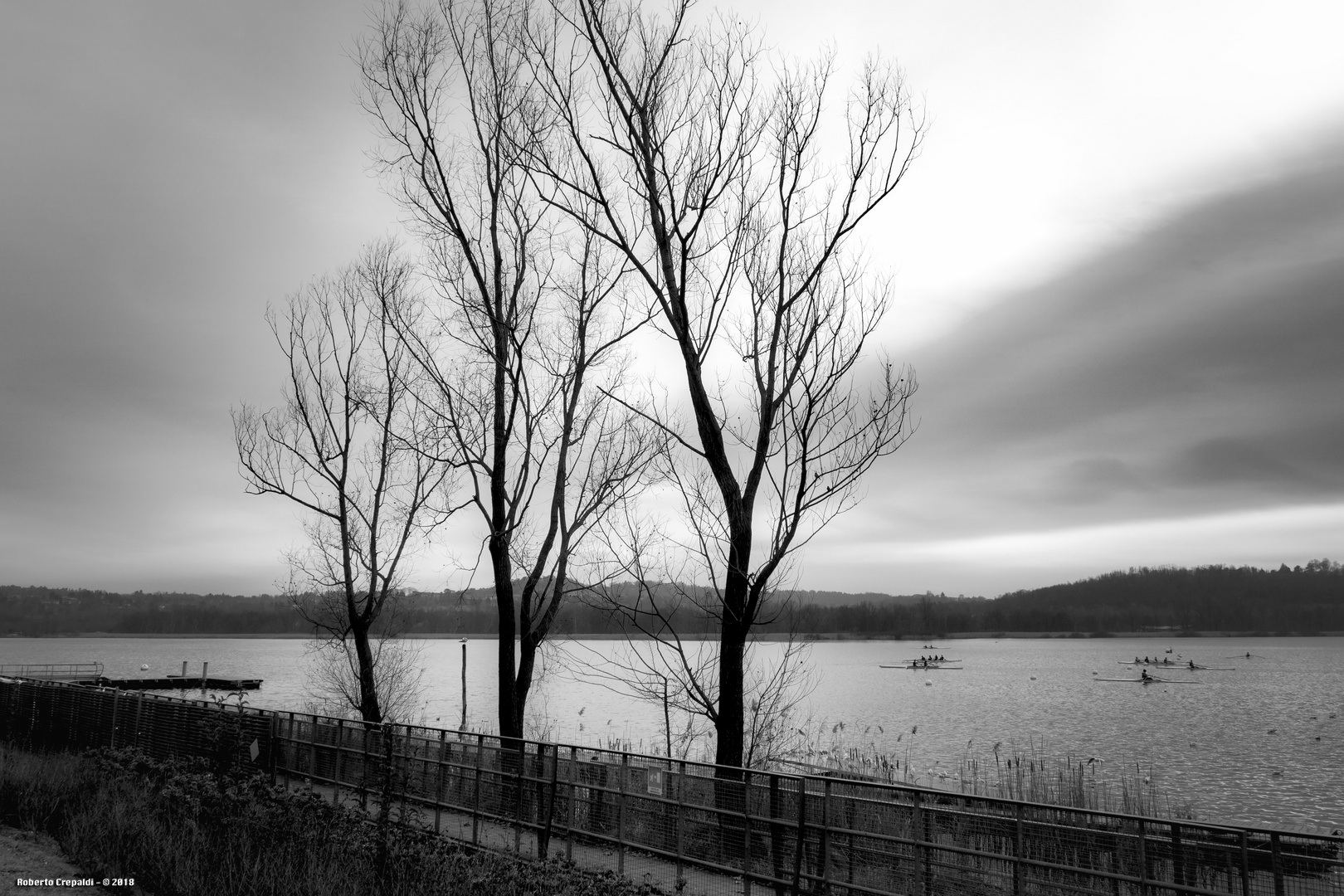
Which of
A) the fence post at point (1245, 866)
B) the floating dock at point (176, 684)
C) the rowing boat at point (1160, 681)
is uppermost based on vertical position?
the fence post at point (1245, 866)

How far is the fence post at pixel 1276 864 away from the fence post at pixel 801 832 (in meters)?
3.83

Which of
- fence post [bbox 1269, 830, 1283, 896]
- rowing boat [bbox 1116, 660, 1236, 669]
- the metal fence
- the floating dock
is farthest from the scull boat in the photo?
fence post [bbox 1269, 830, 1283, 896]

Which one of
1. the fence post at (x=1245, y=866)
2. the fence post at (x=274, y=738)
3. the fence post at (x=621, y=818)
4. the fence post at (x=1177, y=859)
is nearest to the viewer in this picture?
the fence post at (x=1245, y=866)

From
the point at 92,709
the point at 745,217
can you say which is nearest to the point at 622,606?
the point at 745,217

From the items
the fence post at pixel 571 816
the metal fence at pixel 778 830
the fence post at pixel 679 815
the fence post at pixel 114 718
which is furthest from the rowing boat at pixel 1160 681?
the fence post at pixel 679 815

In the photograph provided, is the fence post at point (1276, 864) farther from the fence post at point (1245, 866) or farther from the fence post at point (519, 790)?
the fence post at point (519, 790)

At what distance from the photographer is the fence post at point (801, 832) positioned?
8852 mm

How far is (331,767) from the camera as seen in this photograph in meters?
15.7

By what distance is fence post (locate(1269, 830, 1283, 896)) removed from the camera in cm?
650

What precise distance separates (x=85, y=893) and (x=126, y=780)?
6.03 m

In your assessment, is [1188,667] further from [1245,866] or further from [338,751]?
[1245,866]

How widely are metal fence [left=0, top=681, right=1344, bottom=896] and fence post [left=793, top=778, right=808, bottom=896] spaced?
3 cm

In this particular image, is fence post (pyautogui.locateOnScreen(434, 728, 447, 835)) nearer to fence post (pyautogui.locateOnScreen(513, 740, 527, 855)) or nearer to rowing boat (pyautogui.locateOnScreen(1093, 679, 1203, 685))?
fence post (pyautogui.locateOnScreen(513, 740, 527, 855))

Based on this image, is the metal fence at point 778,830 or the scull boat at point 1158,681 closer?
the metal fence at point 778,830
